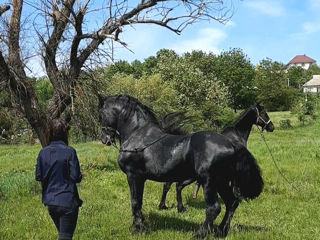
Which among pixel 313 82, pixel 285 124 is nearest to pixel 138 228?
pixel 285 124

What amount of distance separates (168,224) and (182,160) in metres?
1.64

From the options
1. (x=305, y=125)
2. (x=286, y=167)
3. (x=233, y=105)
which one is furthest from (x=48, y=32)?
(x=233, y=105)

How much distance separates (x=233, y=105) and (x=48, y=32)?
60037 mm

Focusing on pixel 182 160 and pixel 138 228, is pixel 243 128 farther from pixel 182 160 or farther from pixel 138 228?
pixel 138 228

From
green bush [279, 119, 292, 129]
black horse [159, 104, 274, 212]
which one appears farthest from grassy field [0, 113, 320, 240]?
green bush [279, 119, 292, 129]

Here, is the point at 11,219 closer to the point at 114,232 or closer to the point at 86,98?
the point at 114,232

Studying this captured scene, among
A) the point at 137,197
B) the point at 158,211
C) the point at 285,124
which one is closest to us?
the point at 137,197

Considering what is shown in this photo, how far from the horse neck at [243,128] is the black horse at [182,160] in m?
2.44

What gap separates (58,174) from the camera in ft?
13.9

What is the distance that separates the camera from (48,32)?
34.4 feet

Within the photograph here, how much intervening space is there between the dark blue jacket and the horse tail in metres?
2.50

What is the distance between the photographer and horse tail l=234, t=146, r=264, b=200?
5691mm

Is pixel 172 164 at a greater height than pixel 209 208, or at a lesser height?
greater

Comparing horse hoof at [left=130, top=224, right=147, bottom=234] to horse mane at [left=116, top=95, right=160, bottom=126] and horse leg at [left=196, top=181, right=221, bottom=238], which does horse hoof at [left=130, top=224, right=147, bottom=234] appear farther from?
horse mane at [left=116, top=95, right=160, bottom=126]
